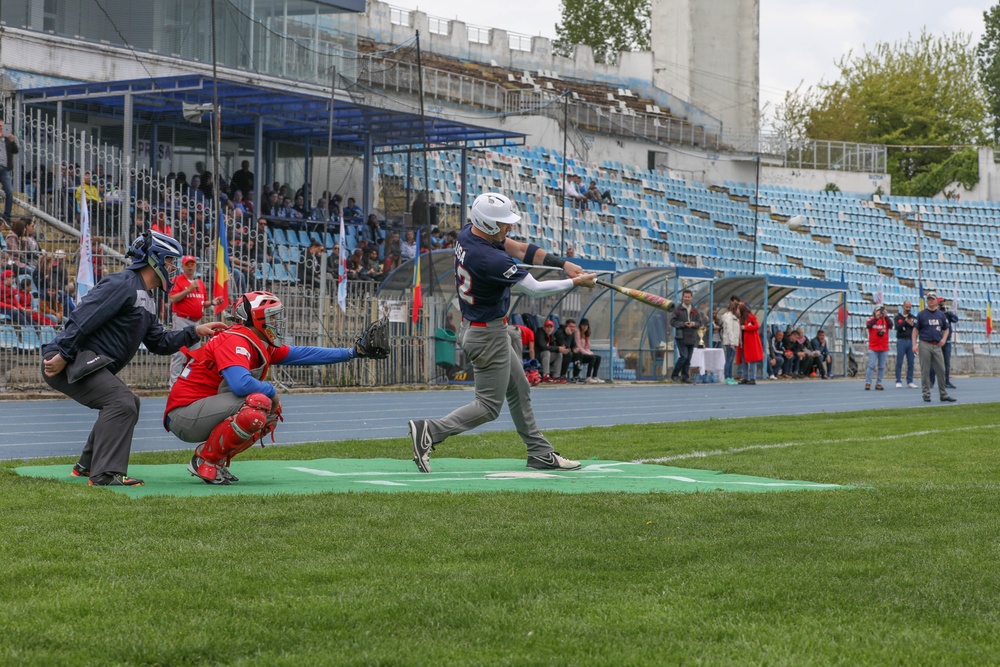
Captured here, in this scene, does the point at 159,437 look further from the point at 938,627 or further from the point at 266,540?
the point at 938,627

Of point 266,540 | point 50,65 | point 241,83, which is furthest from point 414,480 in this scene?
point 50,65

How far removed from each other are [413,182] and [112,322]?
29806mm

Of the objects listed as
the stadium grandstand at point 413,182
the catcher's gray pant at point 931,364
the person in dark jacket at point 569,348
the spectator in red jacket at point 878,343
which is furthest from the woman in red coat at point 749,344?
the catcher's gray pant at point 931,364

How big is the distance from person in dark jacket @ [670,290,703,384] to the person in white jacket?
0.76 metres

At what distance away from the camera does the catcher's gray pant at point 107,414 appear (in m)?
8.65

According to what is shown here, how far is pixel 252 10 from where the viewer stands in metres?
32.6

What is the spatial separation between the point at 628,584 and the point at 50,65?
2772 cm

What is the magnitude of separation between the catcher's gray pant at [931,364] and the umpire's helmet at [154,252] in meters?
17.0

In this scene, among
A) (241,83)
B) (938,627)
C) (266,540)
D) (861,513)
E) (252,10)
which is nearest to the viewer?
(938,627)

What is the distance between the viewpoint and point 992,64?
9125 centimetres

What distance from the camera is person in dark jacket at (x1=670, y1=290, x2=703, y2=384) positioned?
30047 millimetres

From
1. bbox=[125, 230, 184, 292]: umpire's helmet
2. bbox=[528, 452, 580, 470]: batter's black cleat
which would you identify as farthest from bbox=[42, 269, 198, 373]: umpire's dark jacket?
bbox=[528, 452, 580, 470]: batter's black cleat

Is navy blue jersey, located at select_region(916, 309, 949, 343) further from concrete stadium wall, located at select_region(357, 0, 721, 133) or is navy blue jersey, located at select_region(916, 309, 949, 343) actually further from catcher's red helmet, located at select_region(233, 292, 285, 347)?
concrete stadium wall, located at select_region(357, 0, 721, 133)

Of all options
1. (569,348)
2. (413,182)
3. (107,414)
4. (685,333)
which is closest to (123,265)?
(569,348)
